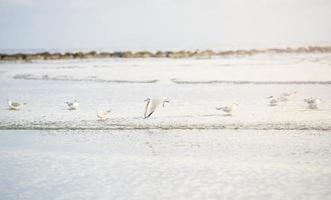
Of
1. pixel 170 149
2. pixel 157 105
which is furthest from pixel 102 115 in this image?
pixel 170 149

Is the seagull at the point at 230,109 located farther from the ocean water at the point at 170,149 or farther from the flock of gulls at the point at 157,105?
the ocean water at the point at 170,149

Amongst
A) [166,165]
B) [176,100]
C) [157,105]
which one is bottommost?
[166,165]

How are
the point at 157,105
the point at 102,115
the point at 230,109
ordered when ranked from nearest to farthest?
the point at 102,115 < the point at 230,109 < the point at 157,105

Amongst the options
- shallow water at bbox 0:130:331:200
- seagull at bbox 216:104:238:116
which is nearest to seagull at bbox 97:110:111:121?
shallow water at bbox 0:130:331:200

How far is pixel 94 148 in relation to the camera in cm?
1013

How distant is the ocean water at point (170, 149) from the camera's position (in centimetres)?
738

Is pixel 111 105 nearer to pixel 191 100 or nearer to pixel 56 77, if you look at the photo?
pixel 191 100

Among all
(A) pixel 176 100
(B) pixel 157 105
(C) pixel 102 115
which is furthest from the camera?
(A) pixel 176 100

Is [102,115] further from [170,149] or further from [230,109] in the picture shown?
[170,149]

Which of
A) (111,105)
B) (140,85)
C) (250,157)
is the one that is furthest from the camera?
(140,85)

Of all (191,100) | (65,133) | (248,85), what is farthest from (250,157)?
(248,85)

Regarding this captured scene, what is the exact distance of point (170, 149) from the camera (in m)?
9.88

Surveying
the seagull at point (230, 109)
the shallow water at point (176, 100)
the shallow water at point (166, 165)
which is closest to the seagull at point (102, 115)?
the shallow water at point (176, 100)

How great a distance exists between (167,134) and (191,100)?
17.9ft
